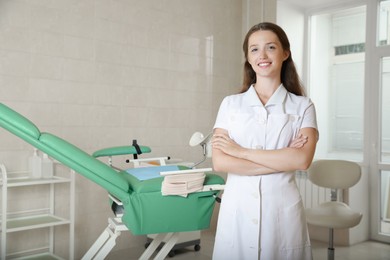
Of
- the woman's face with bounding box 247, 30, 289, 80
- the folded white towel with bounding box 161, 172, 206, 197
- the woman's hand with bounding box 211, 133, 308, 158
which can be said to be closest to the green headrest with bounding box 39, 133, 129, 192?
the folded white towel with bounding box 161, 172, 206, 197

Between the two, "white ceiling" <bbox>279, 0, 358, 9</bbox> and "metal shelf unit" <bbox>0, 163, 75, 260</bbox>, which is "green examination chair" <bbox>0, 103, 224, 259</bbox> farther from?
"white ceiling" <bbox>279, 0, 358, 9</bbox>

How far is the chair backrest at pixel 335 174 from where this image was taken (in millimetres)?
3344

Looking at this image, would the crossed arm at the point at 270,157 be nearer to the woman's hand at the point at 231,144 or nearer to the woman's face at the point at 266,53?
the woman's hand at the point at 231,144

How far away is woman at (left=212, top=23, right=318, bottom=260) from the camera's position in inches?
59.0

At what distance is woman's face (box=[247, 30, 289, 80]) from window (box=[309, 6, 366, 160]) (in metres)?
3.03

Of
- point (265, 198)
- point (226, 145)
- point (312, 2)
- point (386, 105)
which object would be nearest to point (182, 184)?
point (226, 145)

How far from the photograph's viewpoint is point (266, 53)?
1.57 m

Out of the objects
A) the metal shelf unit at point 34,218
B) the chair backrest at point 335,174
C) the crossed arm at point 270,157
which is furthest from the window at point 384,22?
the metal shelf unit at point 34,218

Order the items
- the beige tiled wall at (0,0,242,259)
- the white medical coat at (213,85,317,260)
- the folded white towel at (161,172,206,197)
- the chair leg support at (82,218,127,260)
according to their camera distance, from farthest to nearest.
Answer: the beige tiled wall at (0,0,242,259)
the chair leg support at (82,218,127,260)
the folded white towel at (161,172,206,197)
the white medical coat at (213,85,317,260)

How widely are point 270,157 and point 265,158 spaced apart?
0.7 inches

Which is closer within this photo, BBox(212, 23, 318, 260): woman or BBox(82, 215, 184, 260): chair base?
BBox(212, 23, 318, 260): woman

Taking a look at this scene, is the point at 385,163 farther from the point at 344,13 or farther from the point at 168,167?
the point at 168,167

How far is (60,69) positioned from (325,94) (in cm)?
Result: 291

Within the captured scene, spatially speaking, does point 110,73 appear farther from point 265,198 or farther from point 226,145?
point 265,198
